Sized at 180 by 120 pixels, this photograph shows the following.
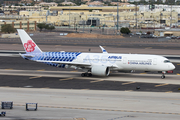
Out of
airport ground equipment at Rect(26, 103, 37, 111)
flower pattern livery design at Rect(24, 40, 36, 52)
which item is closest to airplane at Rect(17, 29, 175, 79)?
flower pattern livery design at Rect(24, 40, 36, 52)

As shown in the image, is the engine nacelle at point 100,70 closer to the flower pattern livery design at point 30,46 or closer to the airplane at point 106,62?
the airplane at point 106,62

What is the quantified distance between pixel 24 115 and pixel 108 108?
933cm

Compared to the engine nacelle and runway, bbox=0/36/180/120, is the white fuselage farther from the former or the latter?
runway, bbox=0/36/180/120

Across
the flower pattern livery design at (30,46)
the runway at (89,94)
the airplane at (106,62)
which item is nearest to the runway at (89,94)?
the runway at (89,94)

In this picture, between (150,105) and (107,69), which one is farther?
(107,69)

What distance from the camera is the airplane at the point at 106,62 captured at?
Result: 55062 millimetres

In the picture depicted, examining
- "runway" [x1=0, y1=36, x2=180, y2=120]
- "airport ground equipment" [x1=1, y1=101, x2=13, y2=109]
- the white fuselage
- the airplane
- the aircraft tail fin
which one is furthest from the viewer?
the aircraft tail fin

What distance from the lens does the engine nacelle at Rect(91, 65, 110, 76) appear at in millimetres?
55656

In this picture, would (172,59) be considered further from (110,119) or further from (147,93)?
(110,119)

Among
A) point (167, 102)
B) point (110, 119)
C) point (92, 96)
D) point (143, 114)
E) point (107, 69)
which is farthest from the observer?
point (107, 69)

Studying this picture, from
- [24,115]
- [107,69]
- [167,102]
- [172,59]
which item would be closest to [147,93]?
[167,102]

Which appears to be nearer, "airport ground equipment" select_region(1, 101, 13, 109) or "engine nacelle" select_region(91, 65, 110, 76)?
"airport ground equipment" select_region(1, 101, 13, 109)

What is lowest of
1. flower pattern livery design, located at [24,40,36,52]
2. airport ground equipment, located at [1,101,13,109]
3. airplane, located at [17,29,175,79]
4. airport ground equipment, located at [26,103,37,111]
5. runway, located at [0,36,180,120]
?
runway, located at [0,36,180,120]

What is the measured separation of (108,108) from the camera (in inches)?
1410
